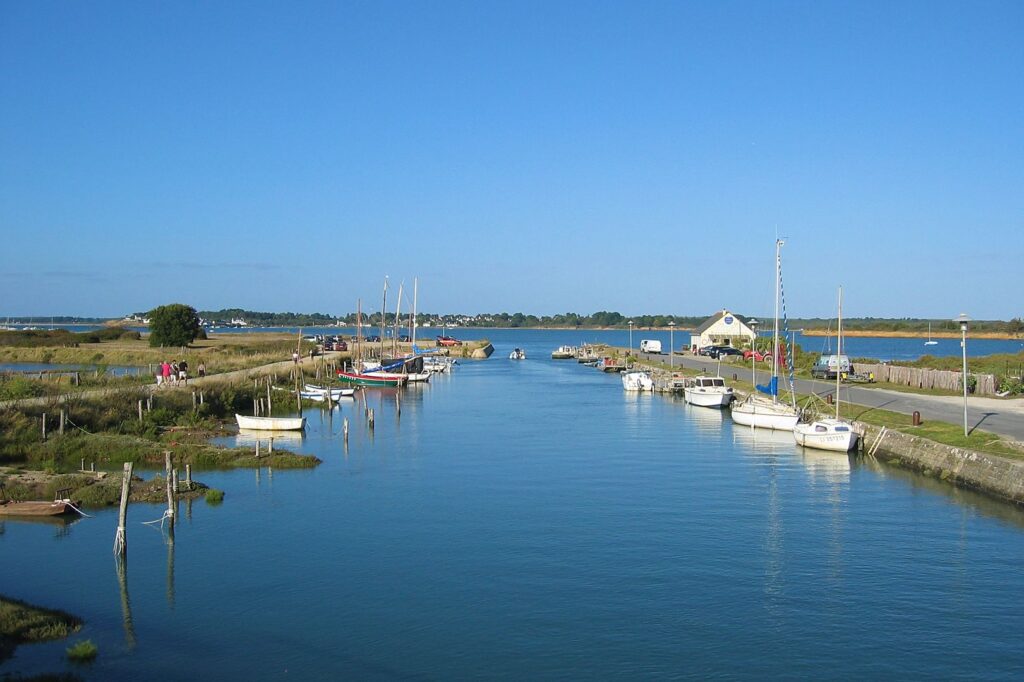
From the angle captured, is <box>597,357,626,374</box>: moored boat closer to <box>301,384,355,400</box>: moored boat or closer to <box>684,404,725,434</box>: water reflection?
<box>684,404,725,434</box>: water reflection

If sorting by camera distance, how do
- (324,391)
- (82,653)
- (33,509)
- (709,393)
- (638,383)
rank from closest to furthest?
(82,653) < (33,509) < (709,393) < (324,391) < (638,383)

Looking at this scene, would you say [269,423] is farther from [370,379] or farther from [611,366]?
[611,366]

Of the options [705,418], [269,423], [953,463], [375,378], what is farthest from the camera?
[375,378]

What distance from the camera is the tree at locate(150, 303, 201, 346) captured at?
10288 centimetres

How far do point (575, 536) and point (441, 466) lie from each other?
1319 centimetres

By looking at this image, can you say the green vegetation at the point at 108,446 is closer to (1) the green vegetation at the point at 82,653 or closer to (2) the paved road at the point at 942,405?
(1) the green vegetation at the point at 82,653

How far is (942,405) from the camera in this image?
45906 millimetres

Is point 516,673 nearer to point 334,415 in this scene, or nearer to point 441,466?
point 441,466

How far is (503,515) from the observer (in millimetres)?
29000

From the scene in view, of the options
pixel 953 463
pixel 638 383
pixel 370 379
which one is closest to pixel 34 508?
pixel 953 463

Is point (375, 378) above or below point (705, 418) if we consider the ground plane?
above

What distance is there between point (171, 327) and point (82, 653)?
91869 mm

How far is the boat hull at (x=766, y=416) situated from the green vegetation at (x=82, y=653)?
37477 mm

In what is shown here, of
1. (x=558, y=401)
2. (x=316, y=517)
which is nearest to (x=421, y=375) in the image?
(x=558, y=401)
